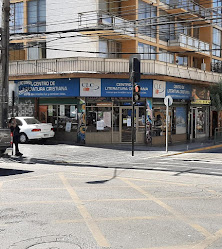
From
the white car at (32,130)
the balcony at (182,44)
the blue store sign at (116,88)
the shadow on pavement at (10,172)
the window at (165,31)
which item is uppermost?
the window at (165,31)

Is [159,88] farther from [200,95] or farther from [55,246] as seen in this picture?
[55,246]

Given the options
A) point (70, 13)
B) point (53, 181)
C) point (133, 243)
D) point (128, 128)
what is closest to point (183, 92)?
point (128, 128)

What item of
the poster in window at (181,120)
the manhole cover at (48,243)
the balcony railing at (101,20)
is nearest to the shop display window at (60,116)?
the balcony railing at (101,20)

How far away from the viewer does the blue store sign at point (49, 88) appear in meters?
21.2

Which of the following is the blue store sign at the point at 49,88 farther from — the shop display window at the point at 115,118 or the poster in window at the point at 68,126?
the shop display window at the point at 115,118

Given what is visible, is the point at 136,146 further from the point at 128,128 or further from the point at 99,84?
the point at 99,84

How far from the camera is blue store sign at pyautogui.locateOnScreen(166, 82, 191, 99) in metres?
23.0

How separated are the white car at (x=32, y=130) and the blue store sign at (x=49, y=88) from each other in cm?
213

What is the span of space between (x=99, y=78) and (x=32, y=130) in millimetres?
4860

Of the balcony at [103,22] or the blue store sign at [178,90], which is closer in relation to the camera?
the balcony at [103,22]

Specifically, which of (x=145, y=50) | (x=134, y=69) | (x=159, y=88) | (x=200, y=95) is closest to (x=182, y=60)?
(x=145, y=50)

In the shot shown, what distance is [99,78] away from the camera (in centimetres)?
2097

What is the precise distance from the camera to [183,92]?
24.5 m

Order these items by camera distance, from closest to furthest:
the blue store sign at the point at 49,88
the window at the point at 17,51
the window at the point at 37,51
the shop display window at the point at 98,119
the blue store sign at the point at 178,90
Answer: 1. the blue store sign at the point at 49,88
2. the shop display window at the point at 98,119
3. the blue store sign at the point at 178,90
4. the window at the point at 37,51
5. the window at the point at 17,51
